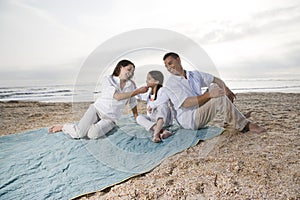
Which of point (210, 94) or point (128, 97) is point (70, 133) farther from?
point (210, 94)

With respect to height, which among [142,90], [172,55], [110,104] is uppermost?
[172,55]

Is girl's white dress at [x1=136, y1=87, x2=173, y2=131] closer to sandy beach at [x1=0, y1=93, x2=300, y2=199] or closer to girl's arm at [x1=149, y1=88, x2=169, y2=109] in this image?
girl's arm at [x1=149, y1=88, x2=169, y2=109]

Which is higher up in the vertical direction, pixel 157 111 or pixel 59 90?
pixel 157 111

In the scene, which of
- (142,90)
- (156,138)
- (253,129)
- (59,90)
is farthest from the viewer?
(59,90)

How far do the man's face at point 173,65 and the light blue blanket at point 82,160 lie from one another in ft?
1.53

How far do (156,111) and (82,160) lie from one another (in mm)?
611

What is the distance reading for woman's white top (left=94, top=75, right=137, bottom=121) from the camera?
1.90 m

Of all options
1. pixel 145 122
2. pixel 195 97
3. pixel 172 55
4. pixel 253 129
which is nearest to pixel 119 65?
pixel 172 55

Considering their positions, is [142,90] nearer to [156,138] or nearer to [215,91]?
[156,138]

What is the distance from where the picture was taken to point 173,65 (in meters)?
1.92

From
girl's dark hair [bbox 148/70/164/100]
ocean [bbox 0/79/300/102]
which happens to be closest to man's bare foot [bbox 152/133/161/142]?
girl's dark hair [bbox 148/70/164/100]

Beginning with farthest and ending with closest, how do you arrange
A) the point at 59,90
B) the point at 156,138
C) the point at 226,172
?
the point at 59,90 < the point at 156,138 < the point at 226,172

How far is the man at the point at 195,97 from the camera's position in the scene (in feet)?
6.39

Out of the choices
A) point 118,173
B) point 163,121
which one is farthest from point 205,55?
point 118,173
